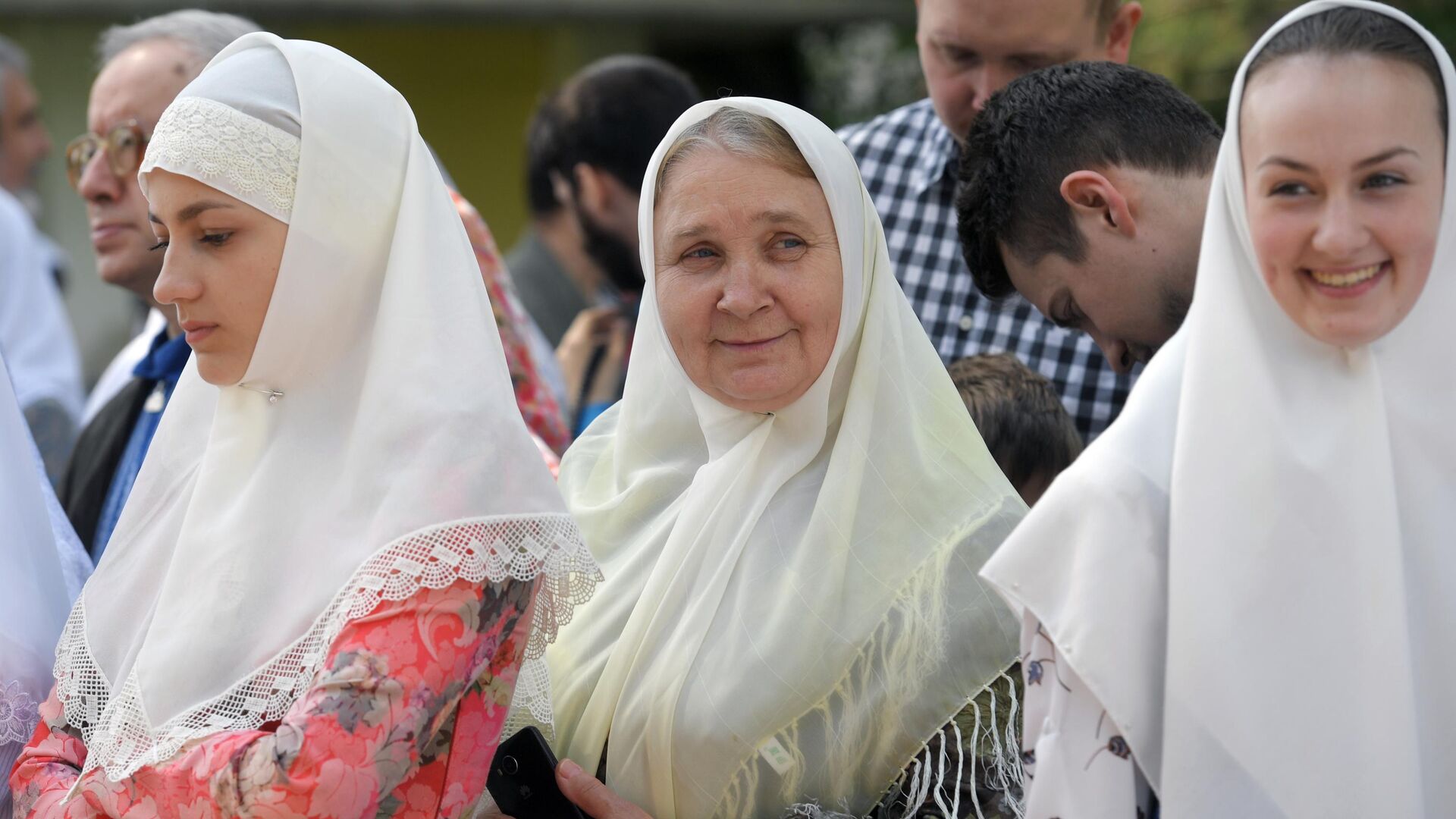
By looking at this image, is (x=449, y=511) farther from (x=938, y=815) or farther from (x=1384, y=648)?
(x=1384, y=648)

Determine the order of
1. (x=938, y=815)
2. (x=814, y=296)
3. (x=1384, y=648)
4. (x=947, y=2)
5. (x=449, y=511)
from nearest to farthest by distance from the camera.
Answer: (x=1384, y=648), (x=449, y=511), (x=938, y=815), (x=814, y=296), (x=947, y=2)

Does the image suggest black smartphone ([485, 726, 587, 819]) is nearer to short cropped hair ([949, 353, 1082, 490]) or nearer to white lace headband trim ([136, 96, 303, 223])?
white lace headband trim ([136, 96, 303, 223])

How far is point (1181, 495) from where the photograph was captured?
2.08m

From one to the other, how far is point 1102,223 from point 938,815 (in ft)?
3.66

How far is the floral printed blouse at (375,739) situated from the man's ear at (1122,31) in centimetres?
208

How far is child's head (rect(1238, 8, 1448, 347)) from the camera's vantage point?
2039mm

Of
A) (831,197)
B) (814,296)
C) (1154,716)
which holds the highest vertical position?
(831,197)

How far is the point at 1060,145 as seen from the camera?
2.84m

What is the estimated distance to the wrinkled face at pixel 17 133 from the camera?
6.73 m

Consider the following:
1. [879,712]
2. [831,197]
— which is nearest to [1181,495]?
[879,712]

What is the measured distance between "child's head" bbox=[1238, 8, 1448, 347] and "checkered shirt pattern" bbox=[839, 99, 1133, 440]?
123 centimetres

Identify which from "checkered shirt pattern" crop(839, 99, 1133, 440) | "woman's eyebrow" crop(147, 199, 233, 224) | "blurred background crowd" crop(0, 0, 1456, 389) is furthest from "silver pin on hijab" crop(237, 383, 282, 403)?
"blurred background crowd" crop(0, 0, 1456, 389)

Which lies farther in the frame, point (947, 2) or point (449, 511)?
point (947, 2)

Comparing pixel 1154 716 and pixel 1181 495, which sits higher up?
pixel 1181 495
